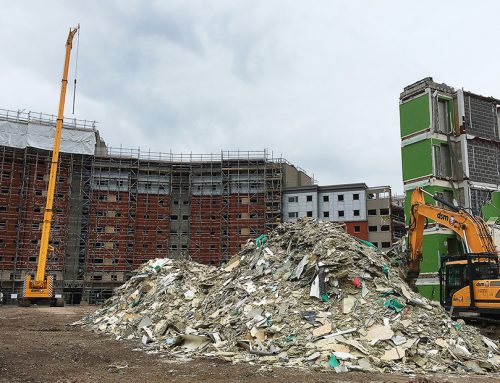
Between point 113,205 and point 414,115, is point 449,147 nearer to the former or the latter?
point 414,115

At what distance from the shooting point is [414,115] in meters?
28.5

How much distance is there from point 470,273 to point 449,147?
1453 centimetres

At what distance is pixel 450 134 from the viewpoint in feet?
91.5

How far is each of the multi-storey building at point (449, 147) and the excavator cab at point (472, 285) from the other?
34.0 feet

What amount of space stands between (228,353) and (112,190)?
164 feet

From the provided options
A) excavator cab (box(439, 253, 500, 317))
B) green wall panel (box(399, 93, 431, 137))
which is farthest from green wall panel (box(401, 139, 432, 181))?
excavator cab (box(439, 253, 500, 317))

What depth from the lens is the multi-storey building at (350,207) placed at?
58156 millimetres

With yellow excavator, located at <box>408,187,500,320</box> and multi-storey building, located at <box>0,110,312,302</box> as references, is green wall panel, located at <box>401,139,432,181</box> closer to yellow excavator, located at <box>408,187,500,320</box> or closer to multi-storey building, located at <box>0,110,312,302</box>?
yellow excavator, located at <box>408,187,500,320</box>

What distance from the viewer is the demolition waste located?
1160 cm

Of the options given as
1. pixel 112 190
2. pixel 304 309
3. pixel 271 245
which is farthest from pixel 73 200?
pixel 304 309

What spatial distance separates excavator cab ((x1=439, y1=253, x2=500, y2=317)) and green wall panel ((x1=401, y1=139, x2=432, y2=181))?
11951mm

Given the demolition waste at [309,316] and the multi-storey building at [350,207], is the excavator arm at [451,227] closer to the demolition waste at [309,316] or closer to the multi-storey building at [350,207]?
the demolition waste at [309,316]

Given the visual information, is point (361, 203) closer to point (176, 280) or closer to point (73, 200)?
point (73, 200)

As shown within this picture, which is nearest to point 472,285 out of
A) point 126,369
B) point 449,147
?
point 126,369
